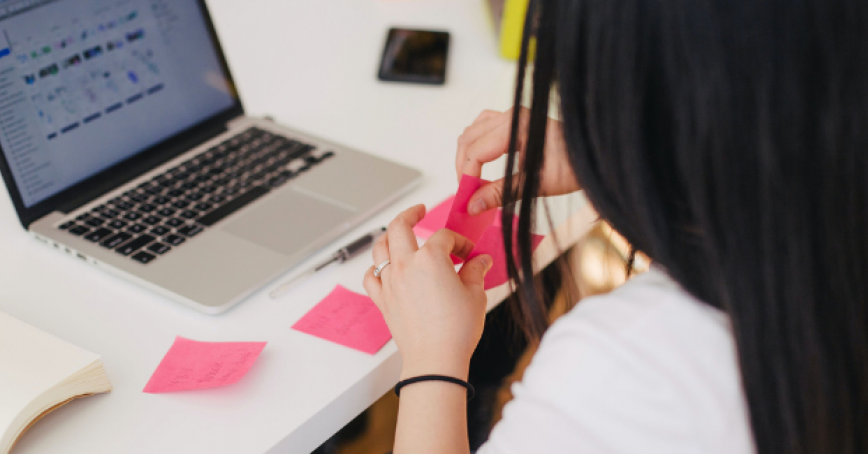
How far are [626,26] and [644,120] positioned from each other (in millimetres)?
63

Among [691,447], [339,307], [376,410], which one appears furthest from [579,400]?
[376,410]

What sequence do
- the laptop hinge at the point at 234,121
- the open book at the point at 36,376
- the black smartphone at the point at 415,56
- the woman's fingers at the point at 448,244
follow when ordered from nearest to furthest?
the open book at the point at 36,376
the woman's fingers at the point at 448,244
the laptop hinge at the point at 234,121
the black smartphone at the point at 415,56

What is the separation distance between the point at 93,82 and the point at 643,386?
2.39ft

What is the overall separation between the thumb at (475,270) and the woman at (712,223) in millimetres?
184

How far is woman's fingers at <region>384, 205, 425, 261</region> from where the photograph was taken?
2.23 feet

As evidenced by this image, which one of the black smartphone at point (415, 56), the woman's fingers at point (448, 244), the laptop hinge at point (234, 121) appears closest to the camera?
the woman's fingers at point (448, 244)

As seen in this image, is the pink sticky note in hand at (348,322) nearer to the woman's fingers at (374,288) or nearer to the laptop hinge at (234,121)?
the woman's fingers at (374,288)

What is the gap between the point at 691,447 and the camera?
460 mm

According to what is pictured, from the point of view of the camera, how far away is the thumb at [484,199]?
2.29 feet

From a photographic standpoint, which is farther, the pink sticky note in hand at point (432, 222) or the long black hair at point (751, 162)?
the pink sticky note in hand at point (432, 222)

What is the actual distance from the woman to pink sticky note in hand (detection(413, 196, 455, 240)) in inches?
12.8

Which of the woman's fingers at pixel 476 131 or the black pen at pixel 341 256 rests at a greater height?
the woman's fingers at pixel 476 131

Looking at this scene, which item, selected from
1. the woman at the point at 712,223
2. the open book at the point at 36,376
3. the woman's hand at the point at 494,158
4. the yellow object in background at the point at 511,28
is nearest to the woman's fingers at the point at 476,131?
the woman's hand at the point at 494,158

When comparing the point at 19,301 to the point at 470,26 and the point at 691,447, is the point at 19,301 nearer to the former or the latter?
the point at 691,447
